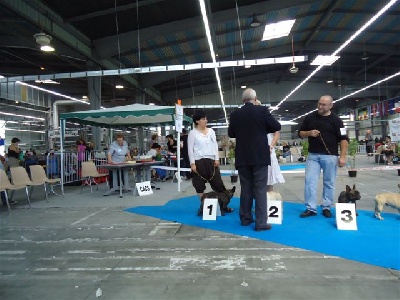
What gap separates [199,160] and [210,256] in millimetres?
1856

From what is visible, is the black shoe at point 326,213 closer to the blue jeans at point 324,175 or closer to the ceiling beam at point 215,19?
the blue jeans at point 324,175

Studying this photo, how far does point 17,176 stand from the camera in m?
6.07

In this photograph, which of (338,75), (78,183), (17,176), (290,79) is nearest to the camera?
(17,176)

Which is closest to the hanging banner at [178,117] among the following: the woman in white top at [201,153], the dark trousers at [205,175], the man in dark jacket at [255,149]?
the woman in white top at [201,153]

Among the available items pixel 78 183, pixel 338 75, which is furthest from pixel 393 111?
pixel 78 183

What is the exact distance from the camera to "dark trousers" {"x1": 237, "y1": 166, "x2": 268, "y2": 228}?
3.71 metres

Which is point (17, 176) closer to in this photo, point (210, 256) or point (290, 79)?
point (210, 256)

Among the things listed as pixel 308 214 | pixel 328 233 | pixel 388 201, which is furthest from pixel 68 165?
pixel 388 201

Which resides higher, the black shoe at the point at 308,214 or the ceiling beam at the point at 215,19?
the ceiling beam at the point at 215,19

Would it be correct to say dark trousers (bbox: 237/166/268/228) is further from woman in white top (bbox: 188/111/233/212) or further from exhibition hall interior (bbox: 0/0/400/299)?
woman in white top (bbox: 188/111/233/212)

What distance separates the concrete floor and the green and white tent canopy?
352cm

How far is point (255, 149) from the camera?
3.71m

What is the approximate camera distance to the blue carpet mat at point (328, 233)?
2.86 m

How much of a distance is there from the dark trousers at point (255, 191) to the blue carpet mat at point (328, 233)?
131 millimetres
